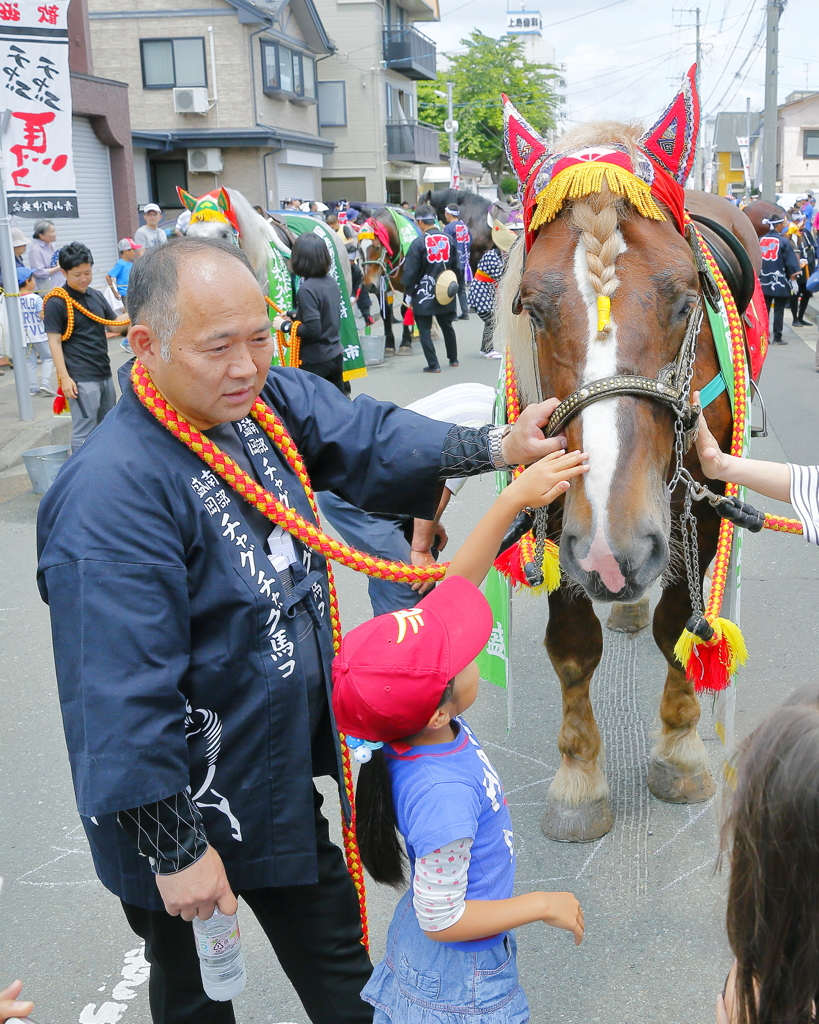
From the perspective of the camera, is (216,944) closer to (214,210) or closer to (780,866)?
(780,866)

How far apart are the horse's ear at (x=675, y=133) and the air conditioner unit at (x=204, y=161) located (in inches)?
1097

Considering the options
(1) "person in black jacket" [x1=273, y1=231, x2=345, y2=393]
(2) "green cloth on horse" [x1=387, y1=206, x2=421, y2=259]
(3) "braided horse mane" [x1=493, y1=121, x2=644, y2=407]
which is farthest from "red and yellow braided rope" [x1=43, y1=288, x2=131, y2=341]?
(2) "green cloth on horse" [x1=387, y1=206, x2=421, y2=259]

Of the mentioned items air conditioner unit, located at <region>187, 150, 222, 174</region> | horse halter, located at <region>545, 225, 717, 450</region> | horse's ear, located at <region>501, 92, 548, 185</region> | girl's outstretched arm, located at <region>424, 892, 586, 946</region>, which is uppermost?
air conditioner unit, located at <region>187, 150, 222, 174</region>

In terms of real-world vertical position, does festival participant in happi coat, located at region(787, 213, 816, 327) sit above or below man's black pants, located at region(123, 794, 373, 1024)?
above

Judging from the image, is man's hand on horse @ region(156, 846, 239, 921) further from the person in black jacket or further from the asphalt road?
the person in black jacket

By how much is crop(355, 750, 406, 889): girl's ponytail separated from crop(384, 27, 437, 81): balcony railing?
41176 mm

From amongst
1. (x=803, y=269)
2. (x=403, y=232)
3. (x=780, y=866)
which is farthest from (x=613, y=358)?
(x=803, y=269)

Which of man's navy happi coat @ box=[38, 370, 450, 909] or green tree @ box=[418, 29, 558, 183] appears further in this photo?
green tree @ box=[418, 29, 558, 183]

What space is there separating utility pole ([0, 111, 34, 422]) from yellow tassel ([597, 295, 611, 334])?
7823 millimetres

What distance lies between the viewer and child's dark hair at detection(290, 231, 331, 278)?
309 inches

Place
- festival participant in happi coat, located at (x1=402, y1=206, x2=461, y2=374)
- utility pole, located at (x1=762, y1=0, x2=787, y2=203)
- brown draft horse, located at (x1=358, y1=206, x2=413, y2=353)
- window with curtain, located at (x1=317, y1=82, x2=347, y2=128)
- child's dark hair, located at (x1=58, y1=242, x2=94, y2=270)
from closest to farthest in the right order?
child's dark hair, located at (x1=58, y1=242, x2=94, y2=270) → festival participant in happi coat, located at (x1=402, y1=206, x2=461, y2=374) → brown draft horse, located at (x1=358, y1=206, x2=413, y2=353) → utility pole, located at (x1=762, y1=0, x2=787, y2=203) → window with curtain, located at (x1=317, y1=82, x2=347, y2=128)

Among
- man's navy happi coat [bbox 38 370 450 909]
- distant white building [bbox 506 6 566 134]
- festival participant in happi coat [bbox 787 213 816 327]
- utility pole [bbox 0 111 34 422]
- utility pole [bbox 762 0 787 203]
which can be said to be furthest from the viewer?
distant white building [bbox 506 6 566 134]

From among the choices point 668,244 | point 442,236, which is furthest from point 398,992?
point 442,236

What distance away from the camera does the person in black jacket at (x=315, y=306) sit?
25.8 feet
